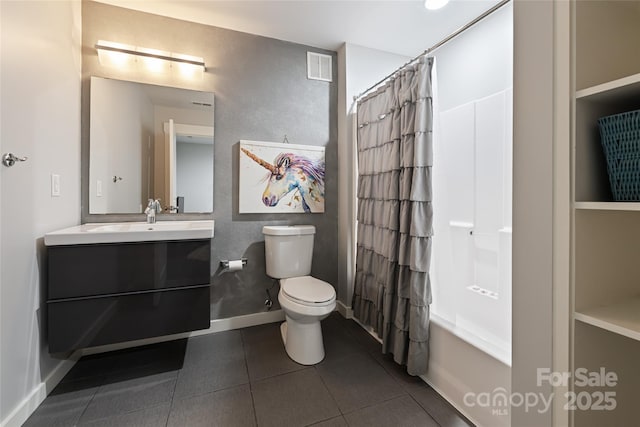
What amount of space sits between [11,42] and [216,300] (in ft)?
6.17

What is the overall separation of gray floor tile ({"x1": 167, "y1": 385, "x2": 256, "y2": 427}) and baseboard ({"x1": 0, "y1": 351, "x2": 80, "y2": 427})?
65cm

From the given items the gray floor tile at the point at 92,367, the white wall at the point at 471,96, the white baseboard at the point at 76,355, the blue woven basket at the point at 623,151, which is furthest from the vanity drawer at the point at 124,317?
the blue woven basket at the point at 623,151

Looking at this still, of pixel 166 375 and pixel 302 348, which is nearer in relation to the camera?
pixel 166 375

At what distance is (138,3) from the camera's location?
1.94 metres

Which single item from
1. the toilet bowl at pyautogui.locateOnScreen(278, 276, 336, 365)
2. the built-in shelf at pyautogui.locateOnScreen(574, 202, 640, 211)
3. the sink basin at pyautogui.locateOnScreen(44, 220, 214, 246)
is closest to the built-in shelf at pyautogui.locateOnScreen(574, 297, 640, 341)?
the built-in shelf at pyautogui.locateOnScreen(574, 202, 640, 211)

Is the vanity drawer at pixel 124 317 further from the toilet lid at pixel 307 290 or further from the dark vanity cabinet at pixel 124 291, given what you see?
the toilet lid at pixel 307 290

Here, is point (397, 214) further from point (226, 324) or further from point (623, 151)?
point (226, 324)

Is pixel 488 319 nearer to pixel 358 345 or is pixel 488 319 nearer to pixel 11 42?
pixel 358 345

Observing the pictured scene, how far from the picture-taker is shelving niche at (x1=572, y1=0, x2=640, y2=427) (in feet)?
2.55

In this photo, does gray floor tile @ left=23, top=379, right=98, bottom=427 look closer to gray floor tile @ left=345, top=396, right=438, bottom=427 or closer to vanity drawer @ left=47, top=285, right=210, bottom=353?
vanity drawer @ left=47, top=285, right=210, bottom=353

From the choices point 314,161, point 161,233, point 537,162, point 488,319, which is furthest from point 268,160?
point 488,319

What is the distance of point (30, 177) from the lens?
1.36 metres

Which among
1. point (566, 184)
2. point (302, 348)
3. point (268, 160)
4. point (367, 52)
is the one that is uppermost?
point (367, 52)

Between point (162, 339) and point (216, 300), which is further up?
point (216, 300)
